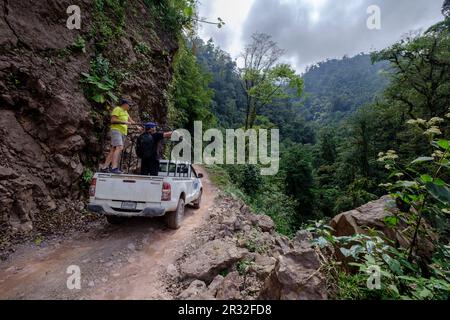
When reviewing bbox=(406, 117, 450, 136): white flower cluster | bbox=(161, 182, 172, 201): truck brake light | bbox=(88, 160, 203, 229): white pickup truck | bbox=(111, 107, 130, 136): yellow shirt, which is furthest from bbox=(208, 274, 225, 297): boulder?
bbox=(111, 107, 130, 136): yellow shirt

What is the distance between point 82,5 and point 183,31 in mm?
6124

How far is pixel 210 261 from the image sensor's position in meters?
4.12

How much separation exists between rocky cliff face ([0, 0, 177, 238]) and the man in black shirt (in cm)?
193

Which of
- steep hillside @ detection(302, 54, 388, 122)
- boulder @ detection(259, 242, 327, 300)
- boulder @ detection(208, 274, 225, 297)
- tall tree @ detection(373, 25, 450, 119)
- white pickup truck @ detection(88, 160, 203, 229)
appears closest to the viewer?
boulder @ detection(259, 242, 327, 300)

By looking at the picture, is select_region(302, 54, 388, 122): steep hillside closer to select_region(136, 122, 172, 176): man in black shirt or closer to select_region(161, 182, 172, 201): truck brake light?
select_region(136, 122, 172, 176): man in black shirt

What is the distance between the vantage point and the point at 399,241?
200 inches

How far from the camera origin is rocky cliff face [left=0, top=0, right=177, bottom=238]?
16.6ft

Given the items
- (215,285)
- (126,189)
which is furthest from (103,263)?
(215,285)

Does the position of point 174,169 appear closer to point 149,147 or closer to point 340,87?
Result: point 149,147

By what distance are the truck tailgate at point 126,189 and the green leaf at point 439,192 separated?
4493 mm

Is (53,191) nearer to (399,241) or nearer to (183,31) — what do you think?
(399,241)

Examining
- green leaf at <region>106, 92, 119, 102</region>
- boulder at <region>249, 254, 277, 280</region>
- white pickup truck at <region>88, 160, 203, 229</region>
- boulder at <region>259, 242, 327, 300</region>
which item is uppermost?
green leaf at <region>106, 92, 119, 102</region>

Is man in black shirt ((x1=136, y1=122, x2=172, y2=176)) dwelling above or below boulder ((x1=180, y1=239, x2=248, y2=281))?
above

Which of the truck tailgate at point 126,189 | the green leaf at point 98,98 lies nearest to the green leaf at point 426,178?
the truck tailgate at point 126,189
